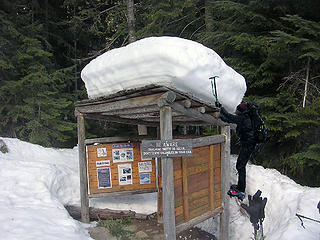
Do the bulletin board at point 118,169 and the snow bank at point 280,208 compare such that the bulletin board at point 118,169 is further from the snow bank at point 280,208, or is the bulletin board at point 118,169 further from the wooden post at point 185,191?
the wooden post at point 185,191

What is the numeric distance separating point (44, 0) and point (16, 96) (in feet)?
18.2

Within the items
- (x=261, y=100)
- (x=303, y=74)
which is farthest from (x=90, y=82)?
(x=303, y=74)

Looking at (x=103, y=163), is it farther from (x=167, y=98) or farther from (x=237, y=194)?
(x=167, y=98)

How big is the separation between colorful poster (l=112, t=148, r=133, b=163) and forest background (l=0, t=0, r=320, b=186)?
2.81 meters

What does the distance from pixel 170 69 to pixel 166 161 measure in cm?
141

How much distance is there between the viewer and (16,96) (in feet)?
35.9

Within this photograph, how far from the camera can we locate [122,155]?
22.4 feet

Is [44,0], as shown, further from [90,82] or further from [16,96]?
[90,82]

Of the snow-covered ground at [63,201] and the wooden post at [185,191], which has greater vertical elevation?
the wooden post at [185,191]

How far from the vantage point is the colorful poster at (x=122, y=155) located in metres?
6.77

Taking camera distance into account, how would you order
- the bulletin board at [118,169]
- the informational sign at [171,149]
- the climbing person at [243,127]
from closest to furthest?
the informational sign at [171,149]
the climbing person at [243,127]
the bulletin board at [118,169]

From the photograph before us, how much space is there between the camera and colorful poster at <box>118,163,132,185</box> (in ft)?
22.3

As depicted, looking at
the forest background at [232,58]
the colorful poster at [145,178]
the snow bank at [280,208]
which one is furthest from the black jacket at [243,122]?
the colorful poster at [145,178]

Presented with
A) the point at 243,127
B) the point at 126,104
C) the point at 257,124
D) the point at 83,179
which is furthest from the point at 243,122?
the point at 83,179
